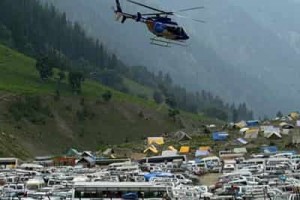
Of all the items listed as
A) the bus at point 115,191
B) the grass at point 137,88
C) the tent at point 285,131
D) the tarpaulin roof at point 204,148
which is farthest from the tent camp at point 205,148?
the grass at point 137,88

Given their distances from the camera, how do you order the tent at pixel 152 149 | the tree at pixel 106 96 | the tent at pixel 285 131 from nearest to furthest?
the tent at pixel 152 149, the tent at pixel 285 131, the tree at pixel 106 96

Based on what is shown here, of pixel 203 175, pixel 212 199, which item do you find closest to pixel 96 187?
pixel 212 199

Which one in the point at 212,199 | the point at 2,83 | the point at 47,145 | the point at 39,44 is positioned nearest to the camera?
the point at 212,199

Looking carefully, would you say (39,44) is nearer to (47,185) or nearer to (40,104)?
(40,104)

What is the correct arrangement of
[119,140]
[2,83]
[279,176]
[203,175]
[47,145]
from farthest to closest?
[2,83] < [119,140] < [47,145] < [203,175] < [279,176]

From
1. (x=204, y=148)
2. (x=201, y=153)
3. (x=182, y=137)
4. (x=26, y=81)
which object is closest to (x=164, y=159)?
(x=201, y=153)

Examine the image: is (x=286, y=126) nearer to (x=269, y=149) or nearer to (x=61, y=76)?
(x=269, y=149)

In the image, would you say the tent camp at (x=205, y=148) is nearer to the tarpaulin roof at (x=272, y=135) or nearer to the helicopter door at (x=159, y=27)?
the tarpaulin roof at (x=272, y=135)

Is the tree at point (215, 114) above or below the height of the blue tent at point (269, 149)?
above

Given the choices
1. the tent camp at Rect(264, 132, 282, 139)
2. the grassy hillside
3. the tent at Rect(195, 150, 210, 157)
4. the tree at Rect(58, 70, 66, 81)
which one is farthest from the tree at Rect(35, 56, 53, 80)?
the tent at Rect(195, 150, 210, 157)
